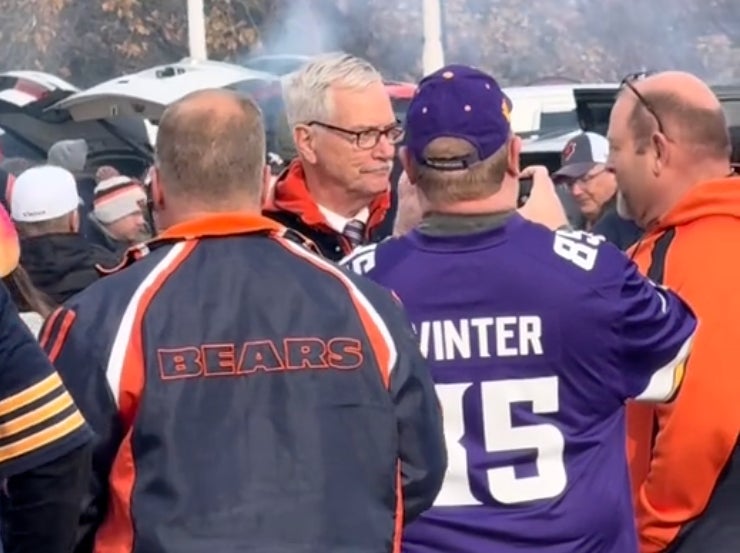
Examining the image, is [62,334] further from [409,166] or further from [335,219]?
[335,219]

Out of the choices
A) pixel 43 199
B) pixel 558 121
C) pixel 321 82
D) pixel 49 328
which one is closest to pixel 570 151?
pixel 43 199

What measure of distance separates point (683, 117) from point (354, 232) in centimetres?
90

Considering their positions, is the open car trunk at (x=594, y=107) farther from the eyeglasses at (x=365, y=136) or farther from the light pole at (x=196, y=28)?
the light pole at (x=196, y=28)

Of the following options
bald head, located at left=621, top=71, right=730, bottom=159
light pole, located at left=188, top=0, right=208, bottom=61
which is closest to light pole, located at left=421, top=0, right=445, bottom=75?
light pole, located at left=188, top=0, right=208, bottom=61

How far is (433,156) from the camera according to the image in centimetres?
351

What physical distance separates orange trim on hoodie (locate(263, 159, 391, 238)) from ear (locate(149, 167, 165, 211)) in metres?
1.09

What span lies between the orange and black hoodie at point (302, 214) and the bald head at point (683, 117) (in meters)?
0.78

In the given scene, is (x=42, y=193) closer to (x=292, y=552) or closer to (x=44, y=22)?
(x=292, y=552)

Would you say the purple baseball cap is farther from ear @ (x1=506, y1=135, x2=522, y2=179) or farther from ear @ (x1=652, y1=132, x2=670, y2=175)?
ear @ (x1=652, y1=132, x2=670, y2=175)

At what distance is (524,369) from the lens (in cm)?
341

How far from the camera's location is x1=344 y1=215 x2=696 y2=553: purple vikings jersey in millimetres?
3404

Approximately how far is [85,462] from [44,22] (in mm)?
24766

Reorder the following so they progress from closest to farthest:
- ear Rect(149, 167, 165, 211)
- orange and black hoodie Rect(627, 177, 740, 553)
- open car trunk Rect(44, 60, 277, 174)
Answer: ear Rect(149, 167, 165, 211), orange and black hoodie Rect(627, 177, 740, 553), open car trunk Rect(44, 60, 277, 174)

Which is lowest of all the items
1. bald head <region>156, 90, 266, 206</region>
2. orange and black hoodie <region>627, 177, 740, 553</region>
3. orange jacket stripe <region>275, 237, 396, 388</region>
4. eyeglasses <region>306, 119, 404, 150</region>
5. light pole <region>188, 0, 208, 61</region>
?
light pole <region>188, 0, 208, 61</region>
